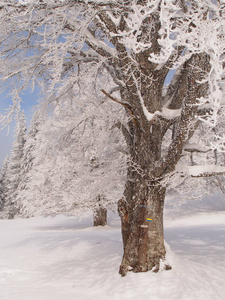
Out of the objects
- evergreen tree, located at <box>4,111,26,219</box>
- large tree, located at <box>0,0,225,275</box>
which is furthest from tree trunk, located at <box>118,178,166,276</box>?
evergreen tree, located at <box>4,111,26,219</box>

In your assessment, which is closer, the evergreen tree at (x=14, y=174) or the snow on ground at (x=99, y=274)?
the snow on ground at (x=99, y=274)

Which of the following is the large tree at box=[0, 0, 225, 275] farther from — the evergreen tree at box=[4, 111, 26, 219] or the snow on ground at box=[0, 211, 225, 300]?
the evergreen tree at box=[4, 111, 26, 219]

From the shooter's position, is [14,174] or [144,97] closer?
[144,97]

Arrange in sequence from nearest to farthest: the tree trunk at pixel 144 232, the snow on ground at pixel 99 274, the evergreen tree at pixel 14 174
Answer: the snow on ground at pixel 99 274 < the tree trunk at pixel 144 232 < the evergreen tree at pixel 14 174

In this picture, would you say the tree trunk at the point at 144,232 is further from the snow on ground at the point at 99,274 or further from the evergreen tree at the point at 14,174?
the evergreen tree at the point at 14,174

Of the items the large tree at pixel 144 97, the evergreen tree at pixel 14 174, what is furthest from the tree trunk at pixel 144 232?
the evergreen tree at pixel 14 174

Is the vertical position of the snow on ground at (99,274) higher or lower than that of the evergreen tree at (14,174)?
lower

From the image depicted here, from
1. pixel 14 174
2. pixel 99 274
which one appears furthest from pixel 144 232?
pixel 14 174

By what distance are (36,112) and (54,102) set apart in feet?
2.65

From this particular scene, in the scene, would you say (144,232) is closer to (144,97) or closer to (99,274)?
(99,274)

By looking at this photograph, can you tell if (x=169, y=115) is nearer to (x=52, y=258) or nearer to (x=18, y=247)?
(x=52, y=258)

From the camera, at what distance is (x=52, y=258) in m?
7.25

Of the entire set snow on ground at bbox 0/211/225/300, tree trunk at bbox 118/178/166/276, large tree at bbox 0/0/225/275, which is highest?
large tree at bbox 0/0/225/275

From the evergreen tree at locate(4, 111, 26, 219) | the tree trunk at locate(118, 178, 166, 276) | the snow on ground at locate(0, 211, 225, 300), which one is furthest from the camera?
the evergreen tree at locate(4, 111, 26, 219)
